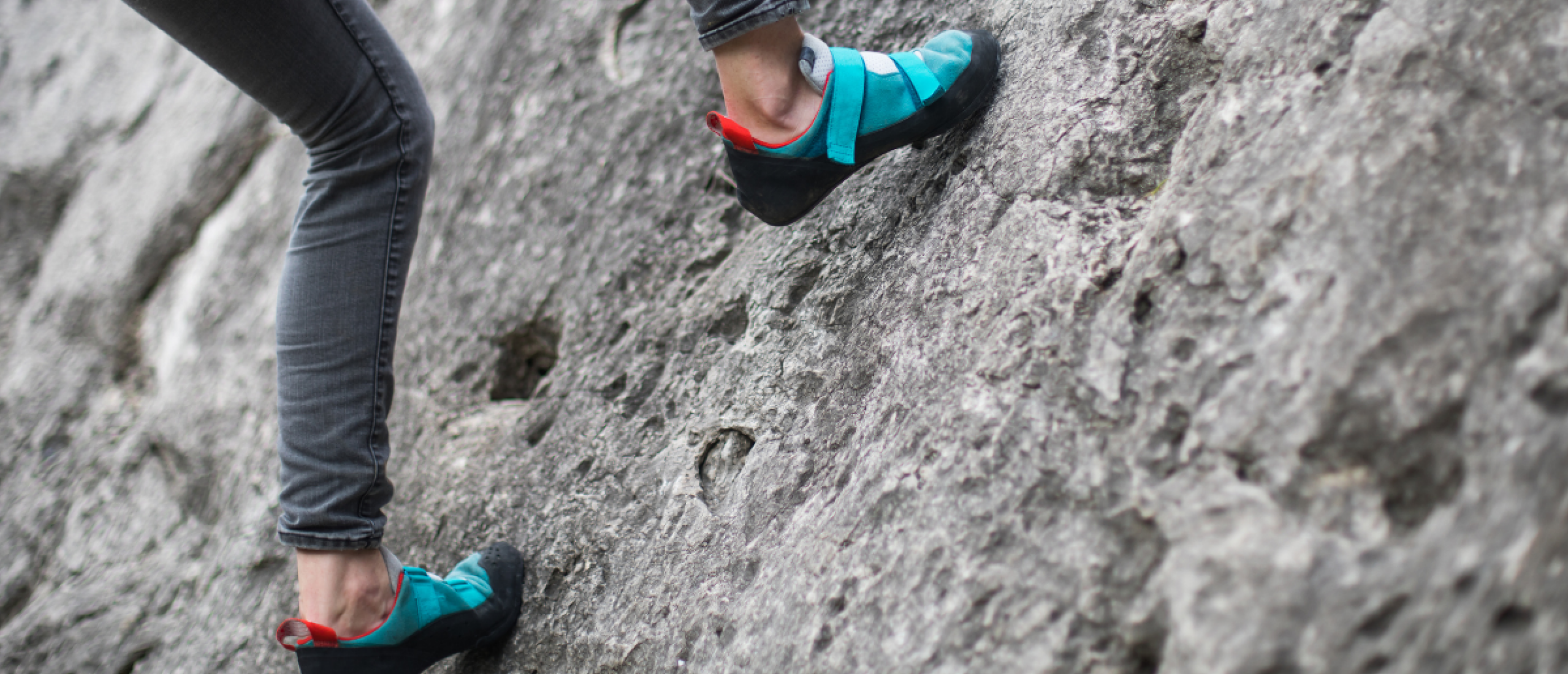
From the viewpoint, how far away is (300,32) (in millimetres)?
1258

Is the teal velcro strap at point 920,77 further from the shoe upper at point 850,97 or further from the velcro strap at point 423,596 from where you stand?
the velcro strap at point 423,596

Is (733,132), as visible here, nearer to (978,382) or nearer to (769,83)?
(769,83)

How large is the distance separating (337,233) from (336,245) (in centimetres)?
2

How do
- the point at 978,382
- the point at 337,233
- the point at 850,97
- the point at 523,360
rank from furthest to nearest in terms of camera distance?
A: the point at 523,360 < the point at 337,233 < the point at 850,97 < the point at 978,382

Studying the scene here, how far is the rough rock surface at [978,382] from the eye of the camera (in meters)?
0.76

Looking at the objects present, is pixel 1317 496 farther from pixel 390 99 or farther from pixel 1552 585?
pixel 390 99

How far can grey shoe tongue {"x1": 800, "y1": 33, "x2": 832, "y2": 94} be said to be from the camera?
1261mm

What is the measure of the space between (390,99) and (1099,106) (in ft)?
4.15

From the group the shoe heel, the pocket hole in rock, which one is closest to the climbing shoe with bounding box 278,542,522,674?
the pocket hole in rock

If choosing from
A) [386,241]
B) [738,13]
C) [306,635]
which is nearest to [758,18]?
[738,13]

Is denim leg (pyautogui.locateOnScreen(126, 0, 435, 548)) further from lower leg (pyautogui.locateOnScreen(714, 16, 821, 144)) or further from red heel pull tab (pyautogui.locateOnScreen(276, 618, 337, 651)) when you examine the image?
lower leg (pyautogui.locateOnScreen(714, 16, 821, 144))

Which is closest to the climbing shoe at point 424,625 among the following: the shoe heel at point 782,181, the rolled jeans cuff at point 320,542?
the rolled jeans cuff at point 320,542

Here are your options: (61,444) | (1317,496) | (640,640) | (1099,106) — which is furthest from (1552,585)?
(61,444)

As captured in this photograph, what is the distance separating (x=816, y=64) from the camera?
4.16ft
